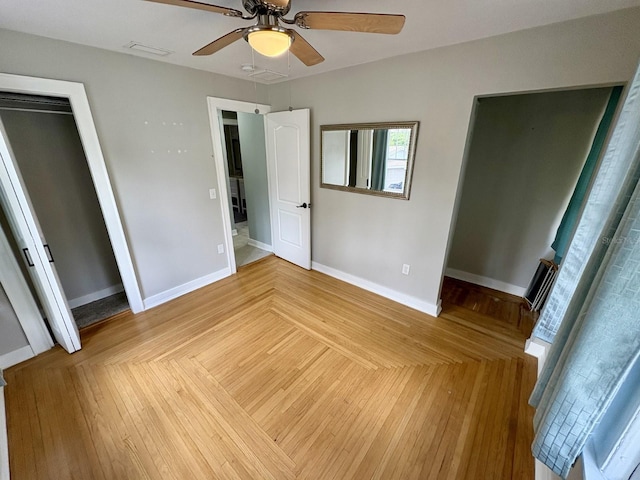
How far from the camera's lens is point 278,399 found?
169 cm

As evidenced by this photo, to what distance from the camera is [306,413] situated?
1.60 m

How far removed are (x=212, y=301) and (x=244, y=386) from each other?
123 centimetres

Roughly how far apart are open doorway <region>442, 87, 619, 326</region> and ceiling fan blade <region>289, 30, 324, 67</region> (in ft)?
4.60

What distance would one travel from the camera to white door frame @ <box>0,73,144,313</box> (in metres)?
1.70

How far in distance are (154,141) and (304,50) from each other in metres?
1.73

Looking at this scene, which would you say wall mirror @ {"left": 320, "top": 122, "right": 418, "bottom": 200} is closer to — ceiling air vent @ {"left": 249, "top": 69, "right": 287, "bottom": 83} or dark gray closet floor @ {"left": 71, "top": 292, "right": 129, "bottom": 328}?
ceiling air vent @ {"left": 249, "top": 69, "right": 287, "bottom": 83}

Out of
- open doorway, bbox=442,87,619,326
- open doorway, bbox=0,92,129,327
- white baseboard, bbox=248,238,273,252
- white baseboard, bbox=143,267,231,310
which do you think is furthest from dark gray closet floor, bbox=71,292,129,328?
open doorway, bbox=442,87,619,326

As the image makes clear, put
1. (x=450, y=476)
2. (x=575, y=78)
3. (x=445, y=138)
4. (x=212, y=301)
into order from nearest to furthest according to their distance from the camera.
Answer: (x=450, y=476), (x=575, y=78), (x=445, y=138), (x=212, y=301)

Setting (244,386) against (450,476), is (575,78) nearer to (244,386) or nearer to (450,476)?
(450,476)

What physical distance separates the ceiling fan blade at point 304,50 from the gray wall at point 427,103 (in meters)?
0.97

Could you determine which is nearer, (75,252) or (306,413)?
(306,413)

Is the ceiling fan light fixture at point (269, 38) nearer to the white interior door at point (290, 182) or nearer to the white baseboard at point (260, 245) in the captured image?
the white interior door at point (290, 182)

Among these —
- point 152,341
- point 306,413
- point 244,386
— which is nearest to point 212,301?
point 152,341

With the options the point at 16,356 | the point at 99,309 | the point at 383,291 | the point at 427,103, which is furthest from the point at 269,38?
the point at 99,309
